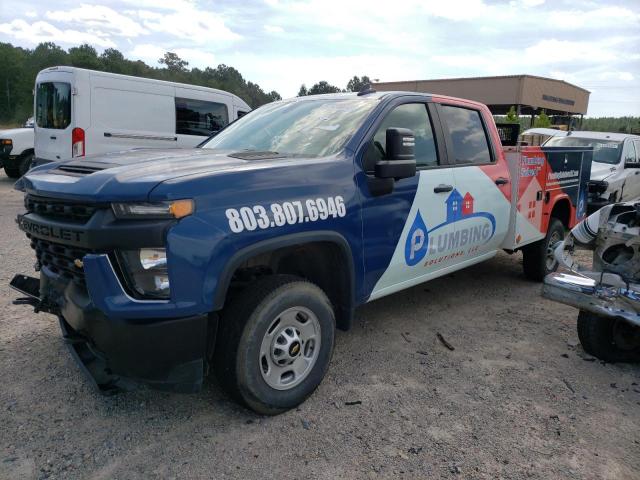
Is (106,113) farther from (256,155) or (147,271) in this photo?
(147,271)

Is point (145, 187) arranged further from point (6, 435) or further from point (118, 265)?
point (6, 435)

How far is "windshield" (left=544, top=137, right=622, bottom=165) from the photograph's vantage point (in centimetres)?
1020

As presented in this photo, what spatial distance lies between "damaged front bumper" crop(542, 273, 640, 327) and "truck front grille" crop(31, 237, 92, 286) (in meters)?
3.03

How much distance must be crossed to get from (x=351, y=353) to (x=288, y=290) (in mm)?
1211

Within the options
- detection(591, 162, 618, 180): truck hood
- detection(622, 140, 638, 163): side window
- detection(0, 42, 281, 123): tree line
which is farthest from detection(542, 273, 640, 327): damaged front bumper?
detection(0, 42, 281, 123): tree line

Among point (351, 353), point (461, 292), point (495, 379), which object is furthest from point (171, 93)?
point (495, 379)

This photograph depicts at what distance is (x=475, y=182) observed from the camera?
4199mm

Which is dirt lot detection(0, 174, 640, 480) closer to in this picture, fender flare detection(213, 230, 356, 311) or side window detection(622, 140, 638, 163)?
fender flare detection(213, 230, 356, 311)

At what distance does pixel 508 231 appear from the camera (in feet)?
15.8

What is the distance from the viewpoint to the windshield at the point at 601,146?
10.2 meters

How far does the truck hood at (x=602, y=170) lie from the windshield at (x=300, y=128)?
7.50m

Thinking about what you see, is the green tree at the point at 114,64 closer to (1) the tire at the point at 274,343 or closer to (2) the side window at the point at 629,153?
(2) the side window at the point at 629,153


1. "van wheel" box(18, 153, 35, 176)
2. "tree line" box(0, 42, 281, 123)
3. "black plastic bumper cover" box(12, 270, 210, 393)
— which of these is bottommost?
"black plastic bumper cover" box(12, 270, 210, 393)

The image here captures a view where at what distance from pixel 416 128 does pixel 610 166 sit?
25.9ft
